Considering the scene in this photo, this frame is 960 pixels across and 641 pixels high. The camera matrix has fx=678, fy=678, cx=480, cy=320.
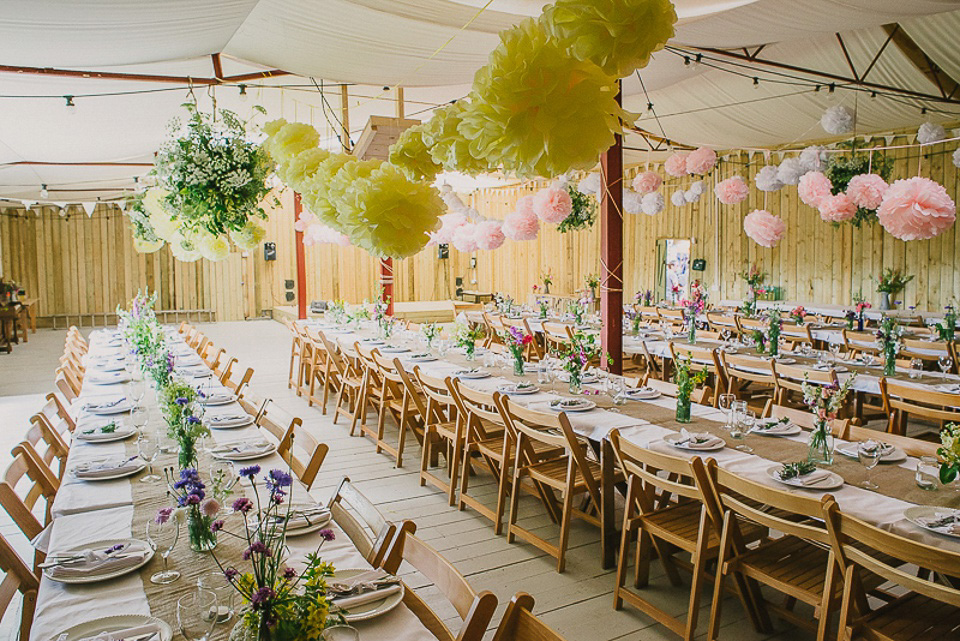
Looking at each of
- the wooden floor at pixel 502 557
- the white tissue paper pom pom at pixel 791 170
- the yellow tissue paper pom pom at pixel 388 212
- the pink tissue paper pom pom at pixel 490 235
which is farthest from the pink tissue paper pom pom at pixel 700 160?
the yellow tissue paper pom pom at pixel 388 212

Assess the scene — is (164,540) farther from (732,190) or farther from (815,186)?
(732,190)

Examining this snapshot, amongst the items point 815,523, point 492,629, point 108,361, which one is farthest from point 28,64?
point 815,523

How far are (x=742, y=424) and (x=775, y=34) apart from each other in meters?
3.31

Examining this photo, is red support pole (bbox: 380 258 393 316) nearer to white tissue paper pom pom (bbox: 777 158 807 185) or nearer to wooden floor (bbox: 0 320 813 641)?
wooden floor (bbox: 0 320 813 641)

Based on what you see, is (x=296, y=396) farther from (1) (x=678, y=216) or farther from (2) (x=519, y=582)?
(1) (x=678, y=216)

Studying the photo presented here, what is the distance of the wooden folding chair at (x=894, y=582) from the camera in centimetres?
213

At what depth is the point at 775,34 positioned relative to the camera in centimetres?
521

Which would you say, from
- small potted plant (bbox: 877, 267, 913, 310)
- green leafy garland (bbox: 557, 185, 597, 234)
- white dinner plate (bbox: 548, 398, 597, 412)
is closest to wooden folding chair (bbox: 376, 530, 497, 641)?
white dinner plate (bbox: 548, 398, 597, 412)

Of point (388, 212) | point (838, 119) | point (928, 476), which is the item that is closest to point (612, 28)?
point (388, 212)

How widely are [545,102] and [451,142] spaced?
2.58ft

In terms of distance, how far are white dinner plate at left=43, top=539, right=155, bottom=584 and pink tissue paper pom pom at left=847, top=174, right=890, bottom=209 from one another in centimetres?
697

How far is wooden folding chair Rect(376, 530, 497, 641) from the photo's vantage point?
1.78 meters

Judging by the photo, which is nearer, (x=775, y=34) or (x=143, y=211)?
(x=775, y=34)

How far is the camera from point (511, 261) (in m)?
19.5
